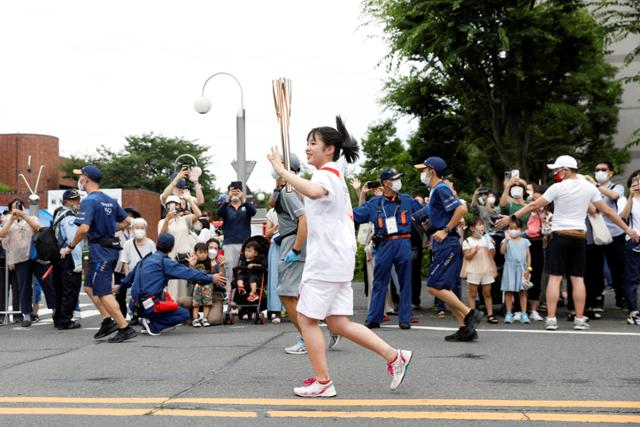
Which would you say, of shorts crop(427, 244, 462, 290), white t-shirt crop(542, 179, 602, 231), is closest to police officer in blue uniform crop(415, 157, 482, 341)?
shorts crop(427, 244, 462, 290)

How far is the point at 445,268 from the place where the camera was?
28.7 ft

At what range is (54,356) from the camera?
26.3 ft

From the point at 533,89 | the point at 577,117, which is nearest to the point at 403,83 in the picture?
the point at 533,89

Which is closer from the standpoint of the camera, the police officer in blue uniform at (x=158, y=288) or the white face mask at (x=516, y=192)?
the police officer in blue uniform at (x=158, y=288)

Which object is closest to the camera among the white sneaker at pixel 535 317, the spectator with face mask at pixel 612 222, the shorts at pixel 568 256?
the shorts at pixel 568 256

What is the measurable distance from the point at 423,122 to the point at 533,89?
616 centimetres

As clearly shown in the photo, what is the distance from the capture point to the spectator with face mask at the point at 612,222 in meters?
10.9

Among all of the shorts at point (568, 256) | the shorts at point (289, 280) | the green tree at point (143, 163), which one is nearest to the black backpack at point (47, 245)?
the shorts at point (289, 280)

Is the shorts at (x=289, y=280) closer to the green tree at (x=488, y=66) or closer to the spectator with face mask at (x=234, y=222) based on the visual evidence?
the spectator with face mask at (x=234, y=222)

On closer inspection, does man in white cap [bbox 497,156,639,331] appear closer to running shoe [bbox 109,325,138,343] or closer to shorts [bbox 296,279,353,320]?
shorts [bbox 296,279,353,320]

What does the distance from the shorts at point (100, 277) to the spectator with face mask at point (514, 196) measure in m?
5.42

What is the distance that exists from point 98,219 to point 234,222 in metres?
2.87

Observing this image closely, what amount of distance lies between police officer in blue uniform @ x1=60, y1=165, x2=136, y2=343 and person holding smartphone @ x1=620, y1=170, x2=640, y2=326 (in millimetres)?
6200

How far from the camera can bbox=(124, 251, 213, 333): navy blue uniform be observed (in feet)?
32.2
